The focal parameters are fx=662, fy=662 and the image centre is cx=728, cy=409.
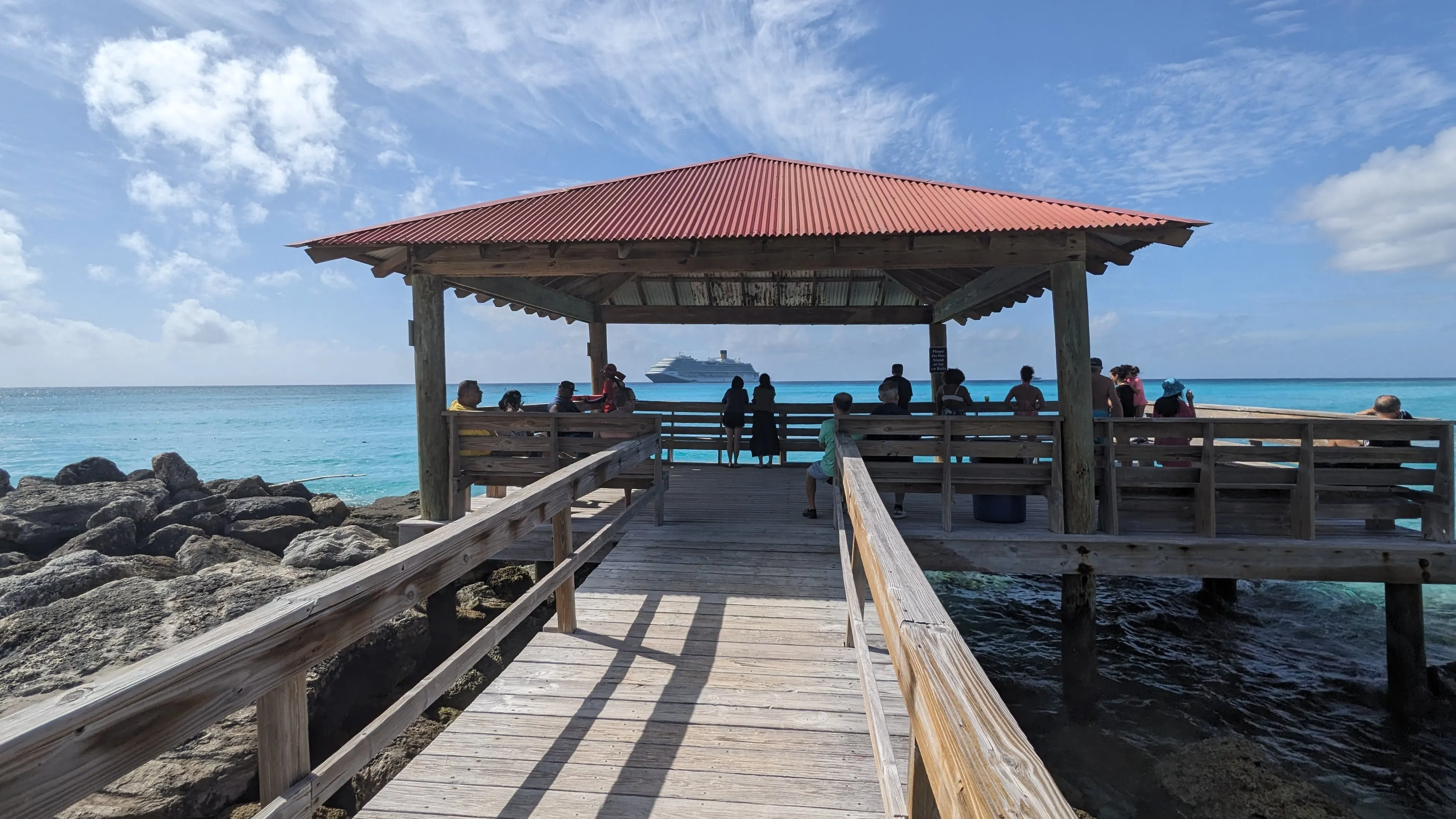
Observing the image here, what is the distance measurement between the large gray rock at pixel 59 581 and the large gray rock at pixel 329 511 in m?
4.74

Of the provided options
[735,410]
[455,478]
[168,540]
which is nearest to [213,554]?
[168,540]

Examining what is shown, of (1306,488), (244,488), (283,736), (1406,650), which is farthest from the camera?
(244,488)

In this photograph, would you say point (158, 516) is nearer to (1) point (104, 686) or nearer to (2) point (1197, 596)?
(1) point (104, 686)

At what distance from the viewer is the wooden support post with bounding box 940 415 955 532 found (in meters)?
6.23

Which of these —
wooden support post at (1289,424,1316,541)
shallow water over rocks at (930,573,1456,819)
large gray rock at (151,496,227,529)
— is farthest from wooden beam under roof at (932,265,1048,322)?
large gray rock at (151,496,227,529)

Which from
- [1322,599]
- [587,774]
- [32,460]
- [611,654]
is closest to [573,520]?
[611,654]

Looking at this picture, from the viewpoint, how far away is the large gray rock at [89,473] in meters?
15.2

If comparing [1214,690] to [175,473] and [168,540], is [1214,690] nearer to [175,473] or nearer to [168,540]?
[168,540]

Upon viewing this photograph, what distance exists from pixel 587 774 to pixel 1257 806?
527cm

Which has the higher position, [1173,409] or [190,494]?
[1173,409]

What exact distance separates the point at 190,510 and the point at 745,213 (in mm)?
12678

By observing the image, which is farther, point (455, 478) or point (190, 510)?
point (190, 510)

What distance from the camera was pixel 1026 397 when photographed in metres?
8.76

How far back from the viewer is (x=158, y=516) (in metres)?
12.4
